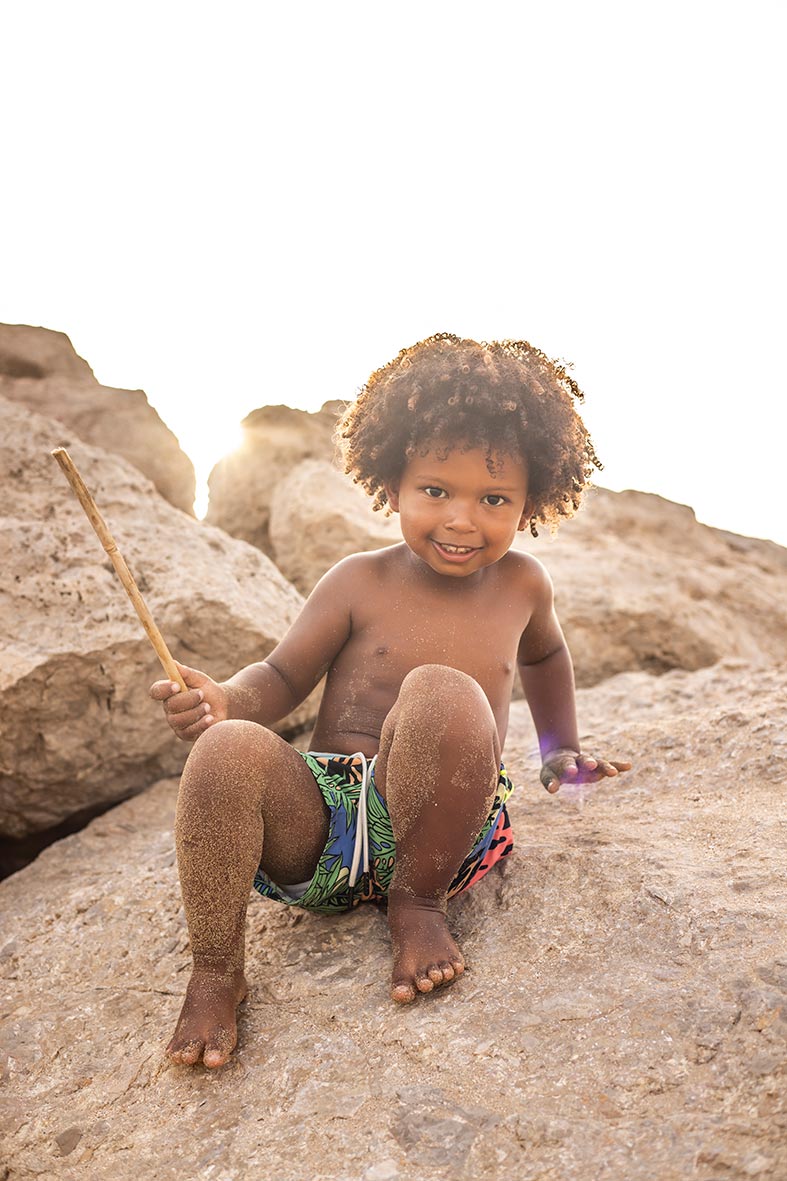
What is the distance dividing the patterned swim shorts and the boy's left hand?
29 centimetres

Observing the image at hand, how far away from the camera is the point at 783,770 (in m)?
2.54

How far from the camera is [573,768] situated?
2303 millimetres

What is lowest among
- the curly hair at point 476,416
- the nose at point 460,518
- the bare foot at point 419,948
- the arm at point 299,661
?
the bare foot at point 419,948

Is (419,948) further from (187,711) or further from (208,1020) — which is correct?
(187,711)

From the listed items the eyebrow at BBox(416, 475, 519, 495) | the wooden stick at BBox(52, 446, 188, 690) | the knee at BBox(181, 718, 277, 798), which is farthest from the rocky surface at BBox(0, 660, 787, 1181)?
the eyebrow at BBox(416, 475, 519, 495)

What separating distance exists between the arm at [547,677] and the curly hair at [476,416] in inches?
8.0

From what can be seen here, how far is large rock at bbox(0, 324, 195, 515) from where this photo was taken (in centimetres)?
429

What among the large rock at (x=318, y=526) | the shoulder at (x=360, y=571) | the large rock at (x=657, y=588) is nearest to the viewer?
the shoulder at (x=360, y=571)

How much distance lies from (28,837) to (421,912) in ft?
5.98

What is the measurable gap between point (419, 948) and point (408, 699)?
1.54 feet

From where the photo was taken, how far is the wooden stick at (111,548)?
65.1 inches

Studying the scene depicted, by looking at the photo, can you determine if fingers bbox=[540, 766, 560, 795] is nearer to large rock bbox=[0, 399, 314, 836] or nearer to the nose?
the nose

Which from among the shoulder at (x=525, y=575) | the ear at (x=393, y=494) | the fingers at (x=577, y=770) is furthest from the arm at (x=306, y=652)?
the fingers at (x=577, y=770)

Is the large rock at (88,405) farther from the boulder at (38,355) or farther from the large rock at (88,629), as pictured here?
the large rock at (88,629)
